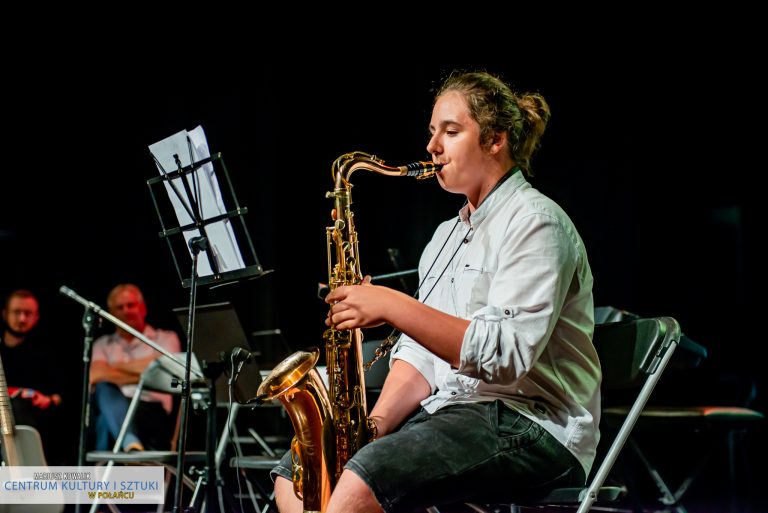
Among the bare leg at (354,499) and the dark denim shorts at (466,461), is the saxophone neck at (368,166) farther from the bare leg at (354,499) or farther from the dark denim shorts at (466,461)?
the bare leg at (354,499)

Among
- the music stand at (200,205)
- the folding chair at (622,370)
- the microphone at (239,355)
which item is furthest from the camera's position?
the microphone at (239,355)

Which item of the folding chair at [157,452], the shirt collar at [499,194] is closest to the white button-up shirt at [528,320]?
the shirt collar at [499,194]

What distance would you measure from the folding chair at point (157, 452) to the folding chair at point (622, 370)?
1614 millimetres

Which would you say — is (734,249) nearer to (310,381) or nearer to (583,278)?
(583,278)

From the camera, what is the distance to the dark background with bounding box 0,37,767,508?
220 inches

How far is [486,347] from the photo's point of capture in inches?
73.2

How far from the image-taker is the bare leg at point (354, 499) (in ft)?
5.77

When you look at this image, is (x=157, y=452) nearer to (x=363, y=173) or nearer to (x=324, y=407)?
(x=324, y=407)

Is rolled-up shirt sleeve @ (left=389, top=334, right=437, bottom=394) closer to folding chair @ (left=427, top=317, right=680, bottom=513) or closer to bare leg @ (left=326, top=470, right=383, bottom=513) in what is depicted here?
folding chair @ (left=427, top=317, right=680, bottom=513)

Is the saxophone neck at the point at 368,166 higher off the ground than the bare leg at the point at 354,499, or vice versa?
the saxophone neck at the point at 368,166

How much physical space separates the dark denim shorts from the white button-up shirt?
0.06 m

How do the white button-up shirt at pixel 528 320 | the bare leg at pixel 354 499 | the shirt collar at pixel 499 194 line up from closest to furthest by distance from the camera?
the bare leg at pixel 354 499
the white button-up shirt at pixel 528 320
the shirt collar at pixel 499 194

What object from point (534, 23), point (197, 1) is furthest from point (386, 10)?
point (197, 1)

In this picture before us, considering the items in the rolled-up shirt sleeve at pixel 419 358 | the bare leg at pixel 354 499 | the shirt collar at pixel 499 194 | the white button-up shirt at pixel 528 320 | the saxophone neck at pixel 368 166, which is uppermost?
the saxophone neck at pixel 368 166
